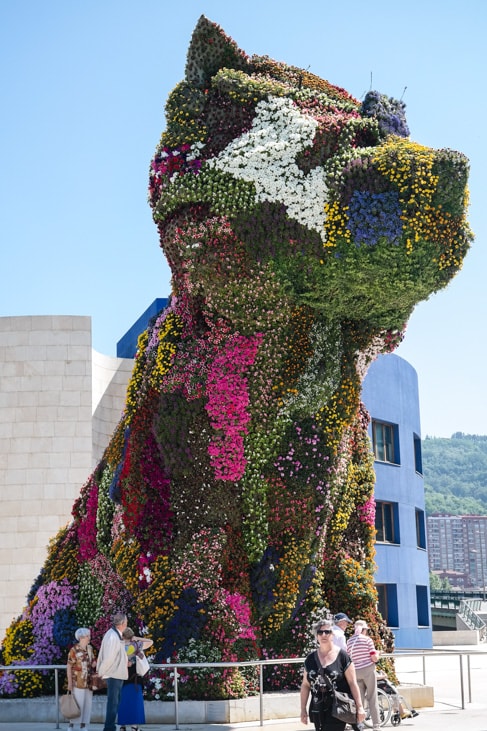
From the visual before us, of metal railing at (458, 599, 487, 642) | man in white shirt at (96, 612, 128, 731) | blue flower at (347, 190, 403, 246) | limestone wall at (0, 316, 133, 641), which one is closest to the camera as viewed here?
man in white shirt at (96, 612, 128, 731)

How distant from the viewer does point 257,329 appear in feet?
44.5

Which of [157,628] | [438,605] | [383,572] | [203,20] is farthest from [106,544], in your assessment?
[438,605]

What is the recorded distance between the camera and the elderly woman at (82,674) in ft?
38.8

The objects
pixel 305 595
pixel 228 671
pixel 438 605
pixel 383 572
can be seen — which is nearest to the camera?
pixel 228 671

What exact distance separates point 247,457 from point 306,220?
3360mm

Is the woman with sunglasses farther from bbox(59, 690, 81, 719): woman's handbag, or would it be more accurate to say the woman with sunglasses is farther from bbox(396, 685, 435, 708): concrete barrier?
bbox(396, 685, 435, 708): concrete barrier

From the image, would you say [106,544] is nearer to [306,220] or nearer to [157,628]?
→ [157,628]

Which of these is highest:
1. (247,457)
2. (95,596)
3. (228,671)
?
(247,457)

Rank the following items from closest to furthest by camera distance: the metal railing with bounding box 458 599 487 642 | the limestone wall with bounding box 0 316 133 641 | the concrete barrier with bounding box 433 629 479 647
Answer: the limestone wall with bounding box 0 316 133 641
the concrete barrier with bounding box 433 629 479 647
the metal railing with bounding box 458 599 487 642

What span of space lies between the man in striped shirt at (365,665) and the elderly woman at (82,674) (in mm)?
3216

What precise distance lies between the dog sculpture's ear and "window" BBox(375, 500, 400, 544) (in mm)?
24602

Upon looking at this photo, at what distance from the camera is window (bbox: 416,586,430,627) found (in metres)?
38.1

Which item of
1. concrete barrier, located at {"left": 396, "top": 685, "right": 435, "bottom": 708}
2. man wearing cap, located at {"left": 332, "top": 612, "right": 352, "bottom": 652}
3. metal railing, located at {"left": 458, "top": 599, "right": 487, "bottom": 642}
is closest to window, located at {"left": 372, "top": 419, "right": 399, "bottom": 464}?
metal railing, located at {"left": 458, "top": 599, "right": 487, "bottom": 642}

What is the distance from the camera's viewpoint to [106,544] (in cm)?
1460
